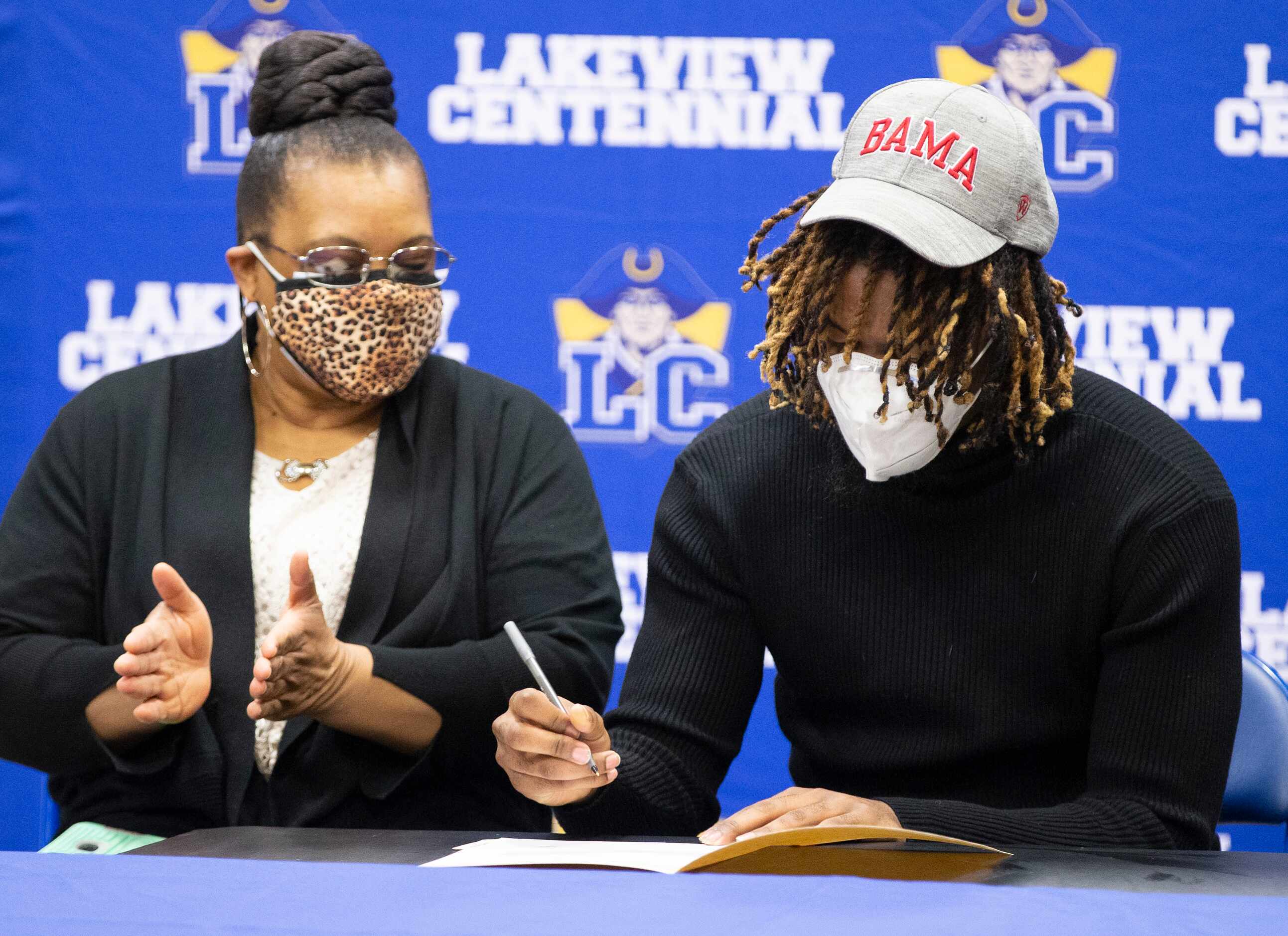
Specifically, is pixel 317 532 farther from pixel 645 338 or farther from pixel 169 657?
pixel 645 338

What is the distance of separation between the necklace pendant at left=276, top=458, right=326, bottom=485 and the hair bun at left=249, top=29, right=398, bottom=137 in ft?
1.41

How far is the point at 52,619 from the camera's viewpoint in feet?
5.13

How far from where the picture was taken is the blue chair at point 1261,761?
1538 millimetres

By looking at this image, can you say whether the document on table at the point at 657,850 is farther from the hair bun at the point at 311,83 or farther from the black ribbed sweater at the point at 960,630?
the hair bun at the point at 311,83

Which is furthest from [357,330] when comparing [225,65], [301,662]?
[225,65]

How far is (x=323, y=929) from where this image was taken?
786 mm

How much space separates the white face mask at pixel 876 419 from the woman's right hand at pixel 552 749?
40 cm

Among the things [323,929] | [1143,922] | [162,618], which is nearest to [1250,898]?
[1143,922]

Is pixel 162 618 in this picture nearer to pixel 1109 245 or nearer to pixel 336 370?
pixel 336 370

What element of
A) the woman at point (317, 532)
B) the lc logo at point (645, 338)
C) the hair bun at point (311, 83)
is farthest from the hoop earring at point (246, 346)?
the lc logo at point (645, 338)

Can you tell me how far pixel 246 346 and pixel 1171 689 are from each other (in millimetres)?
1196

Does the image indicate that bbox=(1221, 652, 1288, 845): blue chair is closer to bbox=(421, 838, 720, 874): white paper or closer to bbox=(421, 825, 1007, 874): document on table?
bbox=(421, 825, 1007, 874): document on table

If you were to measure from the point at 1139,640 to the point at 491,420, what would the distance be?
841 mm

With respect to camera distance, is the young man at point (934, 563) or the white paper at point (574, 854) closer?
the white paper at point (574, 854)
